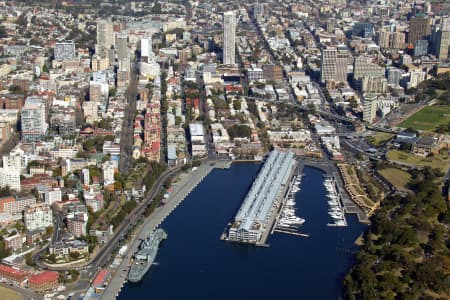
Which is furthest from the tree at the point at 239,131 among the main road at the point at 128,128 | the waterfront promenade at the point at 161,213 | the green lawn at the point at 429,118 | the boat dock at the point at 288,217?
the green lawn at the point at 429,118

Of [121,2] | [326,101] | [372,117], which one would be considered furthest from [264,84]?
[121,2]

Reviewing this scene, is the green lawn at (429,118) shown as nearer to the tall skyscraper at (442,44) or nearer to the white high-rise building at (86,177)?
the tall skyscraper at (442,44)

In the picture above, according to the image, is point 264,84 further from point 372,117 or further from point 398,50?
point 398,50

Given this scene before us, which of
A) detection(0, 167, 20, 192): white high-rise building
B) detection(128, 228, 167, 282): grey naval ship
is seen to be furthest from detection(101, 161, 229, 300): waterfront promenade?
→ detection(0, 167, 20, 192): white high-rise building

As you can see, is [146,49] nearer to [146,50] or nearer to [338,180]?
[146,50]

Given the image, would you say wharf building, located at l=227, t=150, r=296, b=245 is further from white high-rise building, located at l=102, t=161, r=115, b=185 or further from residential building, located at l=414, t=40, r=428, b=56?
residential building, located at l=414, t=40, r=428, b=56

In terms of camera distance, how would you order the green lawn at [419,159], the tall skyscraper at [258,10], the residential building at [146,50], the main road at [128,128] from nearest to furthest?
the main road at [128,128] → the green lawn at [419,159] → the residential building at [146,50] → the tall skyscraper at [258,10]

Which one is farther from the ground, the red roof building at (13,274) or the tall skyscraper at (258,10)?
the tall skyscraper at (258,10)
